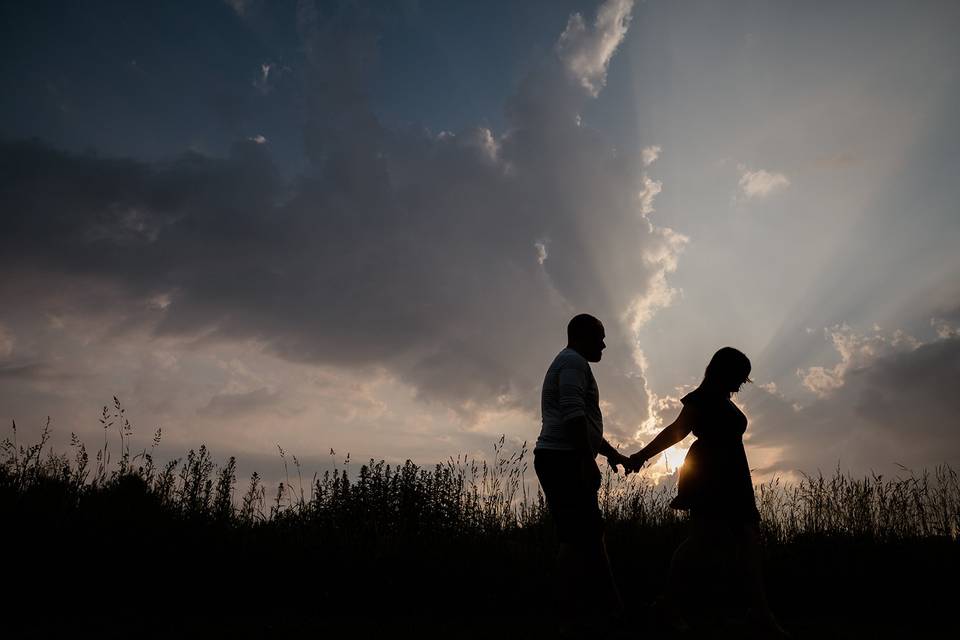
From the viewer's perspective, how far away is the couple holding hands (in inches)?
161

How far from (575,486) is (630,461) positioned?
1139 mm

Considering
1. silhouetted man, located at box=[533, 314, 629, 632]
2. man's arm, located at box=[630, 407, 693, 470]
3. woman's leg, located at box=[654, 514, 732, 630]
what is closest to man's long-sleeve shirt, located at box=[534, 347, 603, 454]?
silhouetted man, located at box=[533, 314, 629, 632]

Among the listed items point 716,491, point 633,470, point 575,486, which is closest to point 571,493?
point 575,486

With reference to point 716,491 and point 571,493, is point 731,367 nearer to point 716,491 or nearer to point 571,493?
point 716,491

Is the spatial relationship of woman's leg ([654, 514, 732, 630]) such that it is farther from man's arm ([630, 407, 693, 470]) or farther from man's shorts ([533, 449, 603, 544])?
man's shorts ([533, 449, 603, 544])

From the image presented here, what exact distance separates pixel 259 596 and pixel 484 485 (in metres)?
3.47

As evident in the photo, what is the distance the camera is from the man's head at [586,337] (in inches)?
180

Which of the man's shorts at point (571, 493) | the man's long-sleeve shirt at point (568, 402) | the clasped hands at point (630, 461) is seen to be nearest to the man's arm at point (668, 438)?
the clasped hands at point (630, 461)

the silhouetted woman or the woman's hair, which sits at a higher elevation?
the woman's hair

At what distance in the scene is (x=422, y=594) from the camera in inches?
239

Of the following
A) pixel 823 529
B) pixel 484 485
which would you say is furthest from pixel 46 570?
pixel 823 529

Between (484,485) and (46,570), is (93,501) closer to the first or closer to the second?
(46,570)

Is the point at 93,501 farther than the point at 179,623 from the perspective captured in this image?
Yes

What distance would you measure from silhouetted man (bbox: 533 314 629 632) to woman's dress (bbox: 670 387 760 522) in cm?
93
